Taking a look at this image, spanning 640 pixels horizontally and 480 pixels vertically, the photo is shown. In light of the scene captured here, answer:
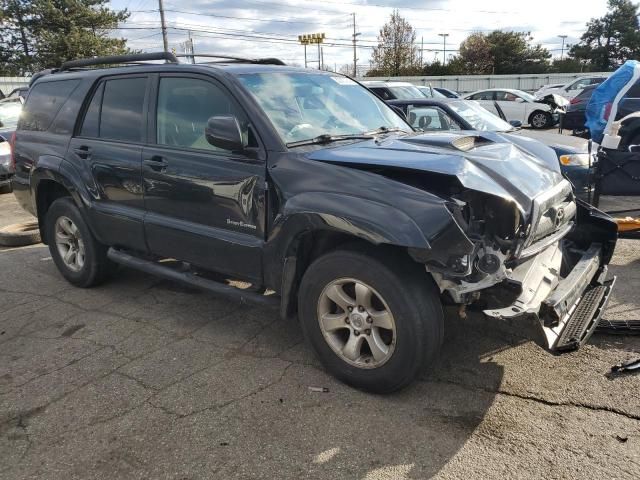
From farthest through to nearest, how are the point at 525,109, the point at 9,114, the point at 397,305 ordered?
the point at 525,109, the point at 9,114, the point at 397,305

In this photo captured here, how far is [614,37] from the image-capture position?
62500mm

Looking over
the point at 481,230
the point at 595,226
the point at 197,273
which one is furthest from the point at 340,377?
the point at 595,226

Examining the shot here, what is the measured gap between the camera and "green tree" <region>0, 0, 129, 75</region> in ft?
135

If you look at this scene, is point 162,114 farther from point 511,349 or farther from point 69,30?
point 69,30

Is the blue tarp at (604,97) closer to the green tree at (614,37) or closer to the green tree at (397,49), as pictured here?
the green tree at (397,49)

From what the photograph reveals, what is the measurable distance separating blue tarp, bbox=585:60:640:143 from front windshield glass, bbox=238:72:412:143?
15.9 feet

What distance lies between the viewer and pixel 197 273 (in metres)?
4.19

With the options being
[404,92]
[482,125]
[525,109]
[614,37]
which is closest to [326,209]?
[482,125]

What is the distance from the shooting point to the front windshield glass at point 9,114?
470 inches

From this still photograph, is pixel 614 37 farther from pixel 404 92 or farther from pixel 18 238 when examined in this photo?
pixel 18 238

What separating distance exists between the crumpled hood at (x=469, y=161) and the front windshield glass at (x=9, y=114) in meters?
10.9

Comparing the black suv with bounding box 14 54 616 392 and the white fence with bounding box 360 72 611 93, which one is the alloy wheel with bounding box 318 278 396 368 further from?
the white fence with bounding box 360 72 611 93

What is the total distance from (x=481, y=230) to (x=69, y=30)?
46.6m

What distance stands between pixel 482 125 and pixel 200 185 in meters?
4.82
